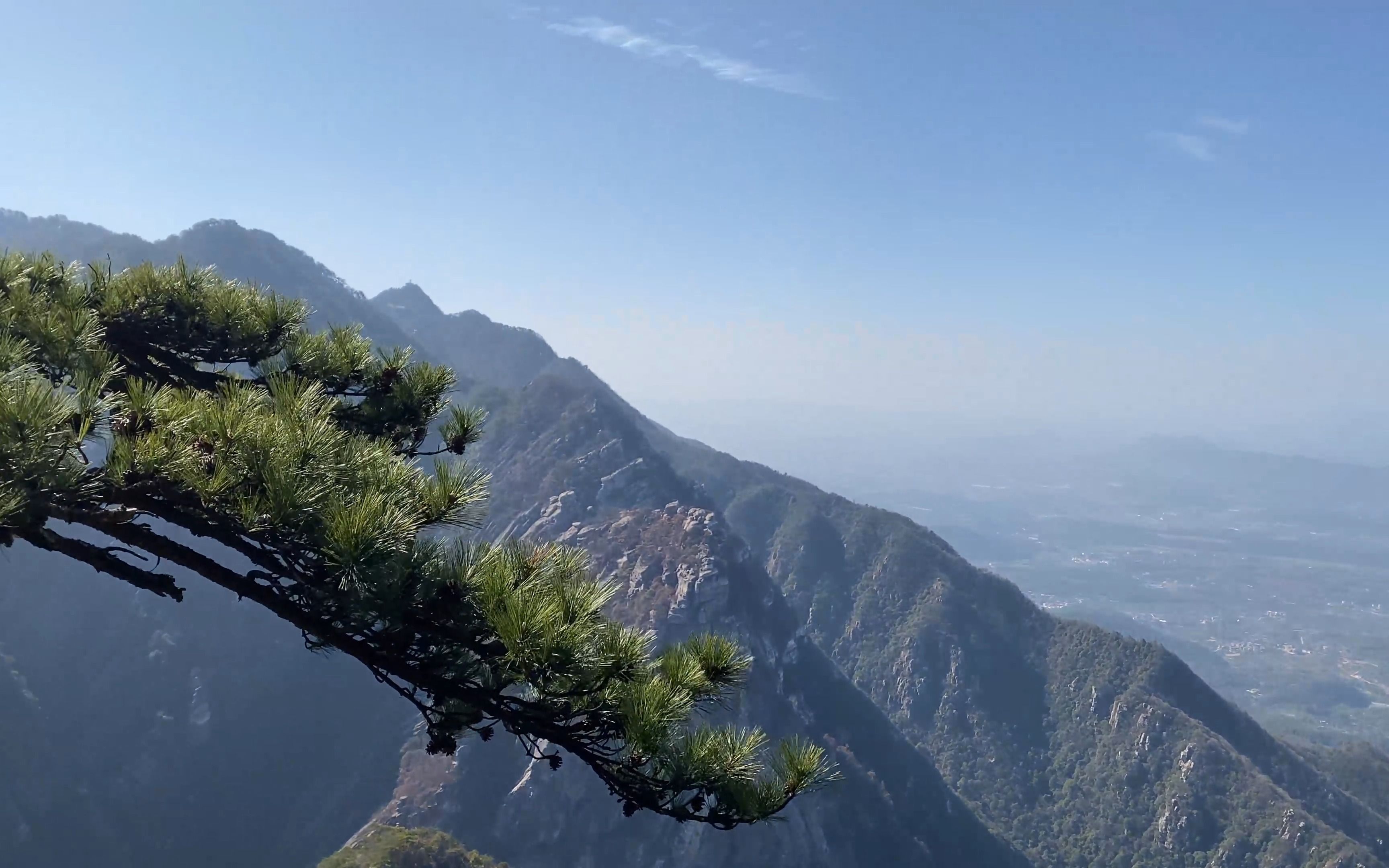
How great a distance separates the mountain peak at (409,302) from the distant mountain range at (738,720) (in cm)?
6903

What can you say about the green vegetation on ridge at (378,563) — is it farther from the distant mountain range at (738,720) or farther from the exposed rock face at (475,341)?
the exposed rock face at (475,341)

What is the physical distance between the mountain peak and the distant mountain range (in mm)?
69035

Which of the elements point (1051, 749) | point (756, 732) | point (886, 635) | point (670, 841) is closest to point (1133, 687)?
point (1051, 749)

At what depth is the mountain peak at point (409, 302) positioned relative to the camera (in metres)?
170

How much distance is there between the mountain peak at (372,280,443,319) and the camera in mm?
170375

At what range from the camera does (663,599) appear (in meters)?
63.7

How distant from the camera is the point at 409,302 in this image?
176 metres

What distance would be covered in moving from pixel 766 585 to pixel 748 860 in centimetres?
2655

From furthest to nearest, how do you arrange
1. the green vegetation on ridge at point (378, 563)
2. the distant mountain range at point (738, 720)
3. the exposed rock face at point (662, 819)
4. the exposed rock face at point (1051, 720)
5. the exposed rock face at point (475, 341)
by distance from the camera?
the exposed rock face at point (475, 341) → the exposed rock face at point (1051, 720) → the exposed rock face at point (662, 819) → the distant mountain range at point (738, 720) → the green vegetation on ridge at point (378, 563)

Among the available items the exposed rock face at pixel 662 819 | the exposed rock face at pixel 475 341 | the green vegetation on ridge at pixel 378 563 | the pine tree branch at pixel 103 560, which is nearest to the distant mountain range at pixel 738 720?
the exposed rock face at pixel 662 819

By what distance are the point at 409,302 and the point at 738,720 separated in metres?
164

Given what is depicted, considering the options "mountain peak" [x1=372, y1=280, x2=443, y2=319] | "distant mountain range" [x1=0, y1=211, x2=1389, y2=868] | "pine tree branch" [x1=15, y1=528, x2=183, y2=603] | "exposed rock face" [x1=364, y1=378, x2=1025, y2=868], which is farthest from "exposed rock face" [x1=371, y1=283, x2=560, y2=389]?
"pine tree branch" [x1=15, y1=528, x2=183, y2=603]

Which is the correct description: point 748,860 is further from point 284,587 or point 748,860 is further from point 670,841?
point 284,587

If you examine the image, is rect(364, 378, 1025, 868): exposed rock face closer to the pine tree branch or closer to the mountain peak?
the pine tree branch
